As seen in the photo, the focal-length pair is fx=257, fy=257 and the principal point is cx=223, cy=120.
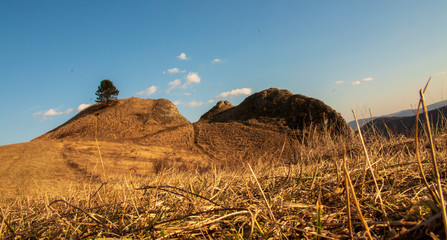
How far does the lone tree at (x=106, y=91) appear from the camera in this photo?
20550 millimetres

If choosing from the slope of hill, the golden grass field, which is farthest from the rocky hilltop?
the golden grass field

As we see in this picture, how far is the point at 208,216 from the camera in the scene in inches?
→ 46.5

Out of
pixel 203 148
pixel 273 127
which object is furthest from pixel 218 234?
pixel 273 127

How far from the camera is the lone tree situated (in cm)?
2055

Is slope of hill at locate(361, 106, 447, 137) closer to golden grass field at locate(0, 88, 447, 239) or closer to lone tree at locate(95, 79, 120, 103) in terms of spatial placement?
golden grass field at locate(0, 88, 447, 239)

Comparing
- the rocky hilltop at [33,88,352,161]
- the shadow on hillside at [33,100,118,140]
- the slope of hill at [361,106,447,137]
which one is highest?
Result: the shadow on hillside at [33,100,118,140]

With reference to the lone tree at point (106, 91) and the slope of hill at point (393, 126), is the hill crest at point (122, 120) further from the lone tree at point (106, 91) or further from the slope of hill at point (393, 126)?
the slope of hill at point (393, 126)

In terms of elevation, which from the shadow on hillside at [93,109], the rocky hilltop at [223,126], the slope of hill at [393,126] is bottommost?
the slope of hill at [393,126]

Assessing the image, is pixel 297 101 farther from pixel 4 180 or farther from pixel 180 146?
pixel 4 180

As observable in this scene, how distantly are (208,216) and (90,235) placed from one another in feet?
1.63

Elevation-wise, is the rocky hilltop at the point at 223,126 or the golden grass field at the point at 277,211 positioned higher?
the rocky hilltop at the point at 223,126

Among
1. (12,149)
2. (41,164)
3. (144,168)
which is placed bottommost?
(144,168)

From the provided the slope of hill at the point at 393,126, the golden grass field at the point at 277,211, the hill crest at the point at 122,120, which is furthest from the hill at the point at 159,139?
the golden grass field at the point at 277,211

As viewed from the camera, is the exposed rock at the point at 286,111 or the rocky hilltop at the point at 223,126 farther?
the exposed rock at the point at 286,111
